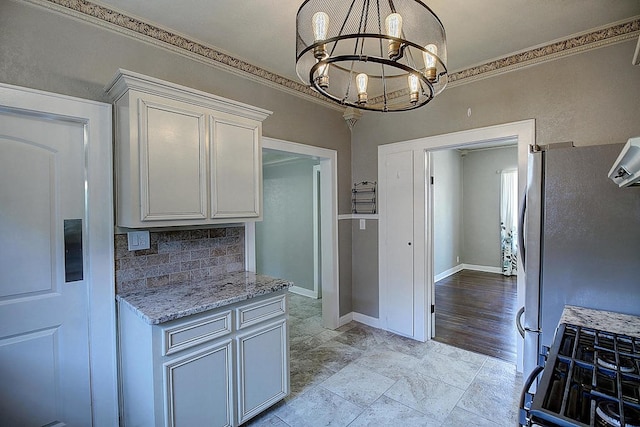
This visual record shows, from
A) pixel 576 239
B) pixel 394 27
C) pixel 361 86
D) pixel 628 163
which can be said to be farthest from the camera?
pixel 361 86

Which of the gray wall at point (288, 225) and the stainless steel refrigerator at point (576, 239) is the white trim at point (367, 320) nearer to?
the gray wall at point (288, 225)

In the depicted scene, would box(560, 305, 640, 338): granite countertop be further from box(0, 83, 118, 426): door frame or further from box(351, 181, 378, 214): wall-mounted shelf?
box(0, 83, 118, 426): door frame

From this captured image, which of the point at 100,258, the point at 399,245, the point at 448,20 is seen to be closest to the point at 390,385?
the point at 399,245

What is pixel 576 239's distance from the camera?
158cm

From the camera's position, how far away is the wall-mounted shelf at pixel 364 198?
3.54 meters

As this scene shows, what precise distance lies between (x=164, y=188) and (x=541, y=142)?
9.24 feet

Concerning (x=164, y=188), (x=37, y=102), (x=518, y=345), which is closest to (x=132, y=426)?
(x=164, y=188)

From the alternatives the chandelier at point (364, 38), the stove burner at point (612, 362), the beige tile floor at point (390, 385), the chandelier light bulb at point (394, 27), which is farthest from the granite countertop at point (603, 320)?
the chandelier light bulb at point (394, 27)

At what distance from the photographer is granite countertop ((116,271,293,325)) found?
1.60m

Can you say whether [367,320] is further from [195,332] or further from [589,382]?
[589,382]

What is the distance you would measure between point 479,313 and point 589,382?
337 centimetres

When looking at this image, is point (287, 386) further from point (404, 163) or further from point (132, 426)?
point (404, 163)

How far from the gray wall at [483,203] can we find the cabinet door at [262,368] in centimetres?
581

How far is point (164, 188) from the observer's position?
1.83 m
